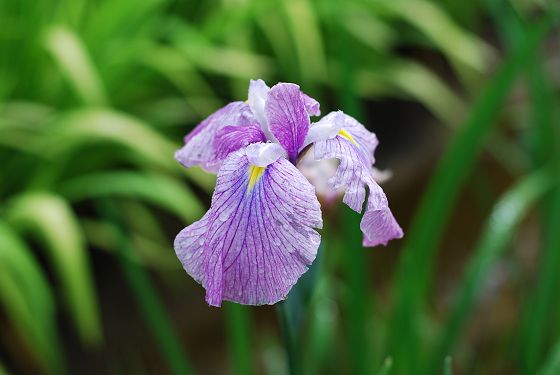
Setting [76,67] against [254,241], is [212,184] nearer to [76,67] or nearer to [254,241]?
[76,67]

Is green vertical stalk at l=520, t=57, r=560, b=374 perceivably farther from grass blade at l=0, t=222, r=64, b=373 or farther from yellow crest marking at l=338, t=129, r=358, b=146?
grass blade at l=0, t=222, r=64, b=373

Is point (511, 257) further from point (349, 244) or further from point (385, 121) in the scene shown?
point (385, 121)

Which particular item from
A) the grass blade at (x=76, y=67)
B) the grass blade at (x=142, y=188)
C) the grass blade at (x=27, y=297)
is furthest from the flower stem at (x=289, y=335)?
the grass blade at (x=76, y=67)

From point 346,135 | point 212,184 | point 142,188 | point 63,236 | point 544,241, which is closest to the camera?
point 346,135

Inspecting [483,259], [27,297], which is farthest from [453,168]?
[27,297]

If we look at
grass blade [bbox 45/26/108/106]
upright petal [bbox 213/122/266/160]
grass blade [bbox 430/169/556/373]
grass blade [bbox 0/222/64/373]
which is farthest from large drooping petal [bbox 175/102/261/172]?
grass blade [bbox 45/26/108/106]

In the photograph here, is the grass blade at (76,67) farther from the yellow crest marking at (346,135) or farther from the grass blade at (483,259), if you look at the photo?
the yellow crest marking at (346,135)
